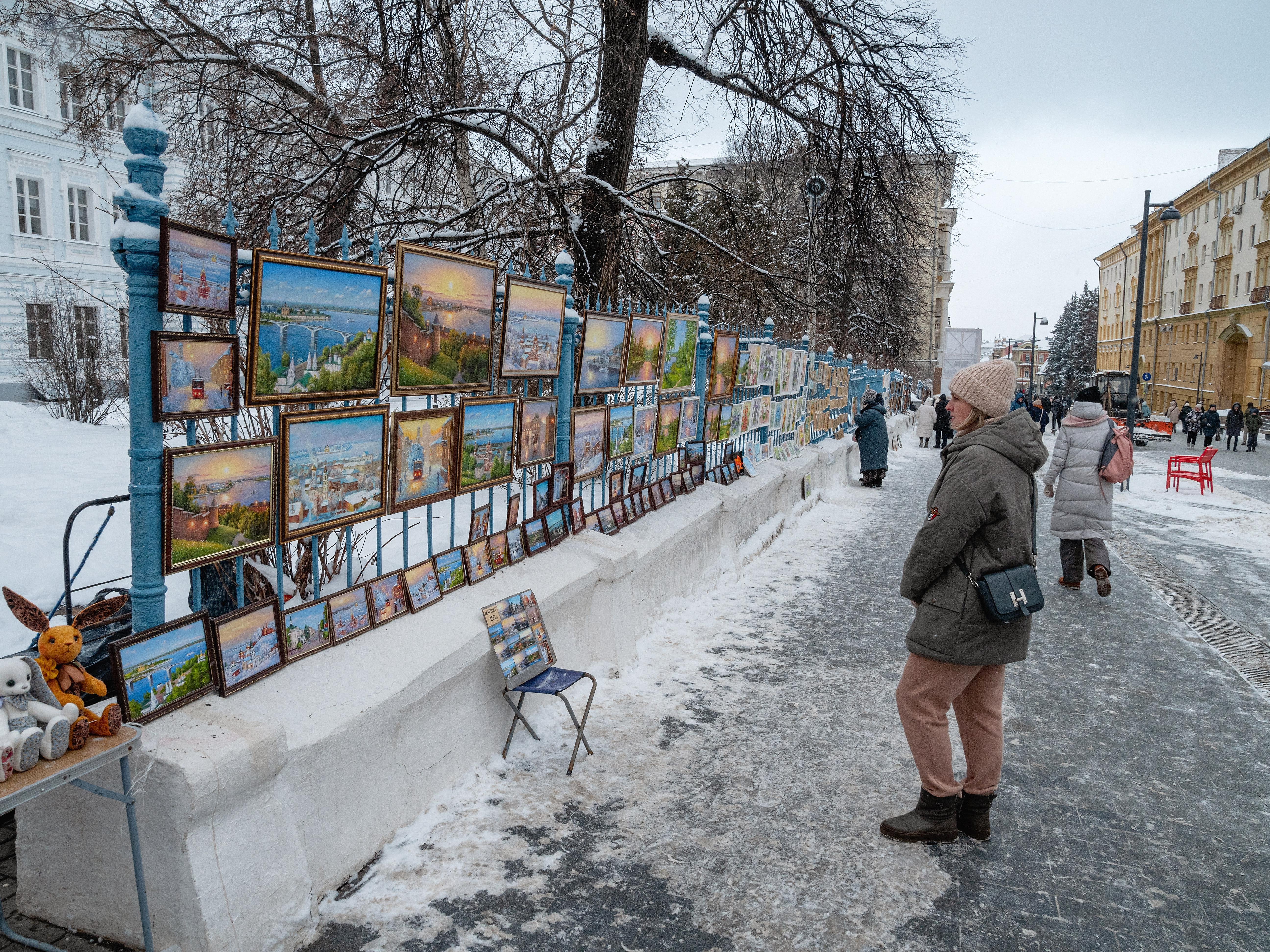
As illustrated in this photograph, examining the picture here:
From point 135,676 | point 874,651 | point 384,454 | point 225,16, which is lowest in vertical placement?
point 874,651

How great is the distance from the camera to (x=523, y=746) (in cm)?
411

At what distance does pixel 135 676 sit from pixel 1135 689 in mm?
5456

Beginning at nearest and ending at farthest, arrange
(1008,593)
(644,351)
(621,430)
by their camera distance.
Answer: (1008,593)
(621,430)
(644,351)

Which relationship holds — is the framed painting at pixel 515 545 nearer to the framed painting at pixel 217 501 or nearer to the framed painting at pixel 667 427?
the framed painting at pixel 217 501

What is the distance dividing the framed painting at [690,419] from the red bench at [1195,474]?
35.5 ft

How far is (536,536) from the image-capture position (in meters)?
4.80

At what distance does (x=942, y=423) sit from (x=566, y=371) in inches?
840

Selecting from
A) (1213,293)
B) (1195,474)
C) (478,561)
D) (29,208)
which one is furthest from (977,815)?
(1213,293)

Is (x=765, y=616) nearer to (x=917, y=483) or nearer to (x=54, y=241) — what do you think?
(x=917, y=483)

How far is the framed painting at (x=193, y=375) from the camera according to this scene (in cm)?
264

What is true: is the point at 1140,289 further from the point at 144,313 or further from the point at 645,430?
the point at 144,313

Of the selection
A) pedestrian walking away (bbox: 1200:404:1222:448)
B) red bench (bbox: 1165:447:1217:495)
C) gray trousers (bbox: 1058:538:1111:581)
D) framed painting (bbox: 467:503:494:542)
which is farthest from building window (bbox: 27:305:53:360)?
pedestrian walking away (bbox: 1200:404:1222:448)

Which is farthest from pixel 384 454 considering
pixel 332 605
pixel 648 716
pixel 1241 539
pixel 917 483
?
pixel 917 483

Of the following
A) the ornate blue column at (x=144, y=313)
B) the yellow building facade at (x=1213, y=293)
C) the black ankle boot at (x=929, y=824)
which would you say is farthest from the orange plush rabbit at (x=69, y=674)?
the yellow building facade at (x=1213, y=293)
